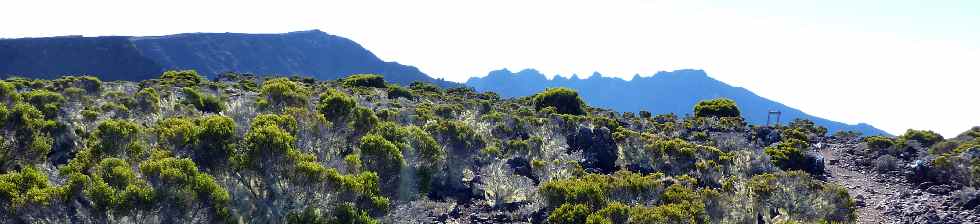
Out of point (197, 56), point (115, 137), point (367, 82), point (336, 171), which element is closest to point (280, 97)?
point (115, 137)

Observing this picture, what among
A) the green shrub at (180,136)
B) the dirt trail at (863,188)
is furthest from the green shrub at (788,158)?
the green shrub at (180,136)

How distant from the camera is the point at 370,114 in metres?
16.0

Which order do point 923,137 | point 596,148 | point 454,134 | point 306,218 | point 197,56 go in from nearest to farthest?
1. point 306,218
2. point 454,134
3. point 596,148
4. point 923,137
5. point 197,56

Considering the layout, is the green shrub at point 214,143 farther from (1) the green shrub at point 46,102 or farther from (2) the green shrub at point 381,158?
(1) the green shrub at point 46,102

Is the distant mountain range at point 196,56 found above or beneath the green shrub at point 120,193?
beneath

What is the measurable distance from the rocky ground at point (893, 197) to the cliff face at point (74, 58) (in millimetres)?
102514

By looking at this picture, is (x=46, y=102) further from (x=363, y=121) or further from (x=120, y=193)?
(x=120, y=193)

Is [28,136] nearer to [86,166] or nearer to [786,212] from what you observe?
[86,166]

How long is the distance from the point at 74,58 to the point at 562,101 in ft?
301

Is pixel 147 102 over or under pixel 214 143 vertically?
under

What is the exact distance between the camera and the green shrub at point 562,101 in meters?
39.4

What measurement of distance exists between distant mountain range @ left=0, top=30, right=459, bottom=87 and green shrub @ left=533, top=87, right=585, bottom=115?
8408 cm

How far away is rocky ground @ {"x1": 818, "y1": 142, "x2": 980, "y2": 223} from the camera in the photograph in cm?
1673

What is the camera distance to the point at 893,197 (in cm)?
2044
